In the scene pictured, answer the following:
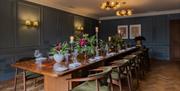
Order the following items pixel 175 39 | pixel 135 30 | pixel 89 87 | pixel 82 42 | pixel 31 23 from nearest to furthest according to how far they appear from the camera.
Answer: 1. pixel 89 87
2. pixel 82 42
3. pixel 31 23
4. pixel 175 39
5. pixel 135 30

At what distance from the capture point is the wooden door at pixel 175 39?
299 inches

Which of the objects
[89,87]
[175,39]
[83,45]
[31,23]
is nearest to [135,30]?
[175,39]

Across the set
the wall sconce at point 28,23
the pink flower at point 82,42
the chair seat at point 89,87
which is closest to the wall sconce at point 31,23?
the wall sconce at point 28,23

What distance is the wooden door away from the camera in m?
7.59

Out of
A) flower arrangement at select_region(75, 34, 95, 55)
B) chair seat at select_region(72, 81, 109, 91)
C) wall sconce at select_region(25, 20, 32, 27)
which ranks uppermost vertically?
wall sconce at select_region(25, 20, 32, 27)

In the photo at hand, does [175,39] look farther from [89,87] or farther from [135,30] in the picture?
[89,87]

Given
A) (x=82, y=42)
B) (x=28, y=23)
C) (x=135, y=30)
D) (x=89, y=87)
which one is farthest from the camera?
(x=135, y=30)

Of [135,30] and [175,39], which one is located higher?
[135,30]

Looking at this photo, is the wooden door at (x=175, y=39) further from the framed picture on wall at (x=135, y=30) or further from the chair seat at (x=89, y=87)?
the chair seat at (x=89, y=87)

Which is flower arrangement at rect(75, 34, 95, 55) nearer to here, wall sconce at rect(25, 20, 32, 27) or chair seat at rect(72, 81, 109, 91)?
chair seat at rect(72, 81, 109, 91)

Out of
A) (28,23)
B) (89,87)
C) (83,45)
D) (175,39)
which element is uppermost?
(28,23)

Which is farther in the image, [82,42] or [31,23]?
[31,23]

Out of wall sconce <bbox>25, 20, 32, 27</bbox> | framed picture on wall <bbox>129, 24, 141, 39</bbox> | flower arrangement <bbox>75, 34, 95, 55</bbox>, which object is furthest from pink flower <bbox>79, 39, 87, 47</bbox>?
framed picture on wall <bbox>129, 24, 141, 39</bbox>

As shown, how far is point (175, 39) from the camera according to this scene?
7.67 m
